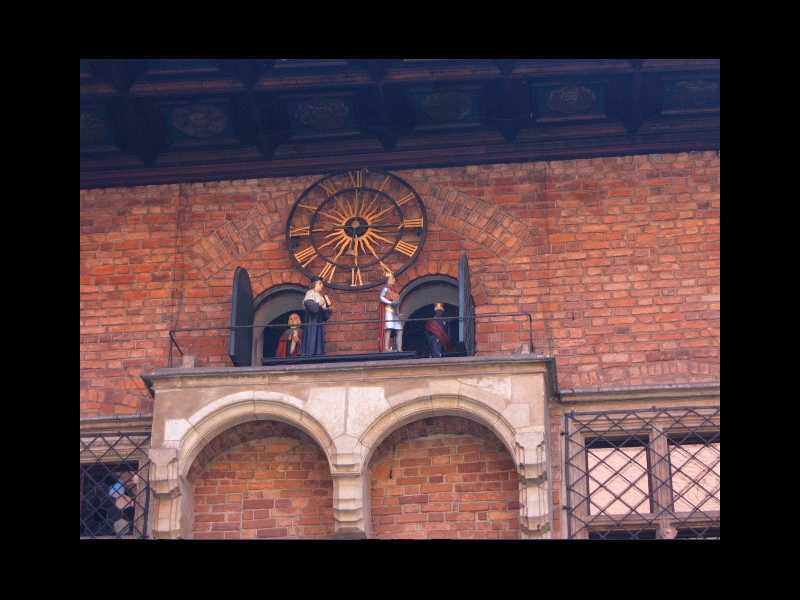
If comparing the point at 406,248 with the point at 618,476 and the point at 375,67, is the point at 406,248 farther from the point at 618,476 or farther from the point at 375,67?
the point at 618,476

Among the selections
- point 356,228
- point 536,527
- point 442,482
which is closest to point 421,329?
point 356,228

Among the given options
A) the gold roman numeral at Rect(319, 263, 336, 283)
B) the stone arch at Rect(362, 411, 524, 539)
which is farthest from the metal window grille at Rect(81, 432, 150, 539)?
the gold roman numeral at Rect(319, 263, 336, 283)

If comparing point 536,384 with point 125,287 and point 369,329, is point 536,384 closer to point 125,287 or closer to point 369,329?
point 369,329

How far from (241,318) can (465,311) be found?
2.14m

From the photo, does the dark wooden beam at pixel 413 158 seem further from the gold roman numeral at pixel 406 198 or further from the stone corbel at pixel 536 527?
the stone corbel at pixel 536 527

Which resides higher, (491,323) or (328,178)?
(328,178)

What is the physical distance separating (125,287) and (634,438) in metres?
5.06

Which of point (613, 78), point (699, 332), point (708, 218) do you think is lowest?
point (699, 332)

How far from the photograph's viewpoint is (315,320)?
18.1m

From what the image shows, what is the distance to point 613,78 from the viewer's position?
18766 mm

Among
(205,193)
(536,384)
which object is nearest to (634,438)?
(536,384)

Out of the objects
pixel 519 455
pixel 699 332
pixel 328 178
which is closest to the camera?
pixel 519 455

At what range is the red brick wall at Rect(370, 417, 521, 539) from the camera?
56.4 feet

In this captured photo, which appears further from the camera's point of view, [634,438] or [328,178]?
[328,178]
